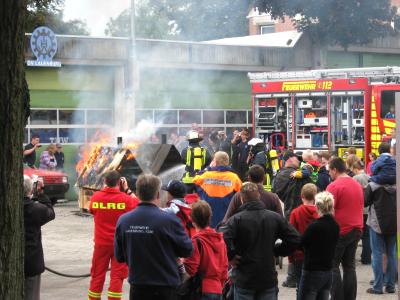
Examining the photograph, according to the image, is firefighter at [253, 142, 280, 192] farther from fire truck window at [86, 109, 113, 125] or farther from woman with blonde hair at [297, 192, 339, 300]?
fire truck window at [86, 109, 113, 125]

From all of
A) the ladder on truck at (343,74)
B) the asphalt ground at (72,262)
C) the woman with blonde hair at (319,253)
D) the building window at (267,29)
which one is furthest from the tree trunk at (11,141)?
the building window at (267,29)

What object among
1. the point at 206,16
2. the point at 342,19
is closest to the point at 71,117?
the point at 342,19

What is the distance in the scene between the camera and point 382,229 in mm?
10312

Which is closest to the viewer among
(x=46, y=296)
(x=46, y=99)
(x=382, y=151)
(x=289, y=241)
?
(x=289, y=241)

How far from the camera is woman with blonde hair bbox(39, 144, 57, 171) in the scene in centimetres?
2220

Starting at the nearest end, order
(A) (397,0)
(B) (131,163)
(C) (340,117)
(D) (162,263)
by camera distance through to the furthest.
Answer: (D) (162,263) → (B) (131,163) → (C) (340,117) → (A) (397,0)

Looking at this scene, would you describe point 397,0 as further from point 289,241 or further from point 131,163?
point 289,241

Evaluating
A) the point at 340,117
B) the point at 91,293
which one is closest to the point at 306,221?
the point at 91,293

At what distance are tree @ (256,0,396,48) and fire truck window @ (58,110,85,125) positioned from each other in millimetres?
9463

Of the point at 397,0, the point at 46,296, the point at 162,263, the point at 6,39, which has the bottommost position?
the point at 46,296

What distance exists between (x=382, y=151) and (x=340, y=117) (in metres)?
9.47

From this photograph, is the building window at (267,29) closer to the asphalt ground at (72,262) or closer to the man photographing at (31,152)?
the man photographing at (31,152)

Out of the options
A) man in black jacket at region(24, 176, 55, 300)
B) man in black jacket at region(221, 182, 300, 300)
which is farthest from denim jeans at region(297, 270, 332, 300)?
man in black jacket at region(24, 176, 55, 300)

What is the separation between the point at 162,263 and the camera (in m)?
6.38
